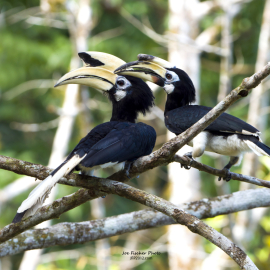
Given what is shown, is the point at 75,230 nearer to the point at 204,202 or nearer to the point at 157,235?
the point at 204,202

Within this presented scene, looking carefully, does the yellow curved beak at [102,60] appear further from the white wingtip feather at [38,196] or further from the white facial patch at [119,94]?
the white wingtip feather at [38,196]

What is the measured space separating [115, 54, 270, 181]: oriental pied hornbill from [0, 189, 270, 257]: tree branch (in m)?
0.38

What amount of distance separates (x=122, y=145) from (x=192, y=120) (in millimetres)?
856

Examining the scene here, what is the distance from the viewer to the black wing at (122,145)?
2533mm

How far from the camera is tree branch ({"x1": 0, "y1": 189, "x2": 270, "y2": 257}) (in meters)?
3.11

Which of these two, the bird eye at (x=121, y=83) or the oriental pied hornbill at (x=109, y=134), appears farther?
the bird eye at (x=121, y=83)

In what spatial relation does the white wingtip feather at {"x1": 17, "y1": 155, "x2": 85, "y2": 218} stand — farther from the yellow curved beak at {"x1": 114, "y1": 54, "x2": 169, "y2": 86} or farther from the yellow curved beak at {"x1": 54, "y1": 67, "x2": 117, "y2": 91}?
the yellow curved beak at {"x1": 114, "y1": 54, "x2": 169, "y2": 86}

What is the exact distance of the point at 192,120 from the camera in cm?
Answer: 325

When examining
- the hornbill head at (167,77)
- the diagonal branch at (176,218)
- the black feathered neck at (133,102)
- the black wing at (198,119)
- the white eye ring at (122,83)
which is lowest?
the diagonal branch at (176,218)

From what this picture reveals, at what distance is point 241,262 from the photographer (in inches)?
73.5

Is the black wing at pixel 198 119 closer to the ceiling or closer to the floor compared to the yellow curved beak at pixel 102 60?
closer to the floor

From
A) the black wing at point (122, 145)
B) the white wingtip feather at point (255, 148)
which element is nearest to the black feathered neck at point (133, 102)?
the black wing at point (122, 145)

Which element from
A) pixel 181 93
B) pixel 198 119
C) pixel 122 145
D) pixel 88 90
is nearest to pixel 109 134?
pixel 122 145

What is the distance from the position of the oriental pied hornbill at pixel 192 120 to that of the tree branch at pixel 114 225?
377 millimetres
